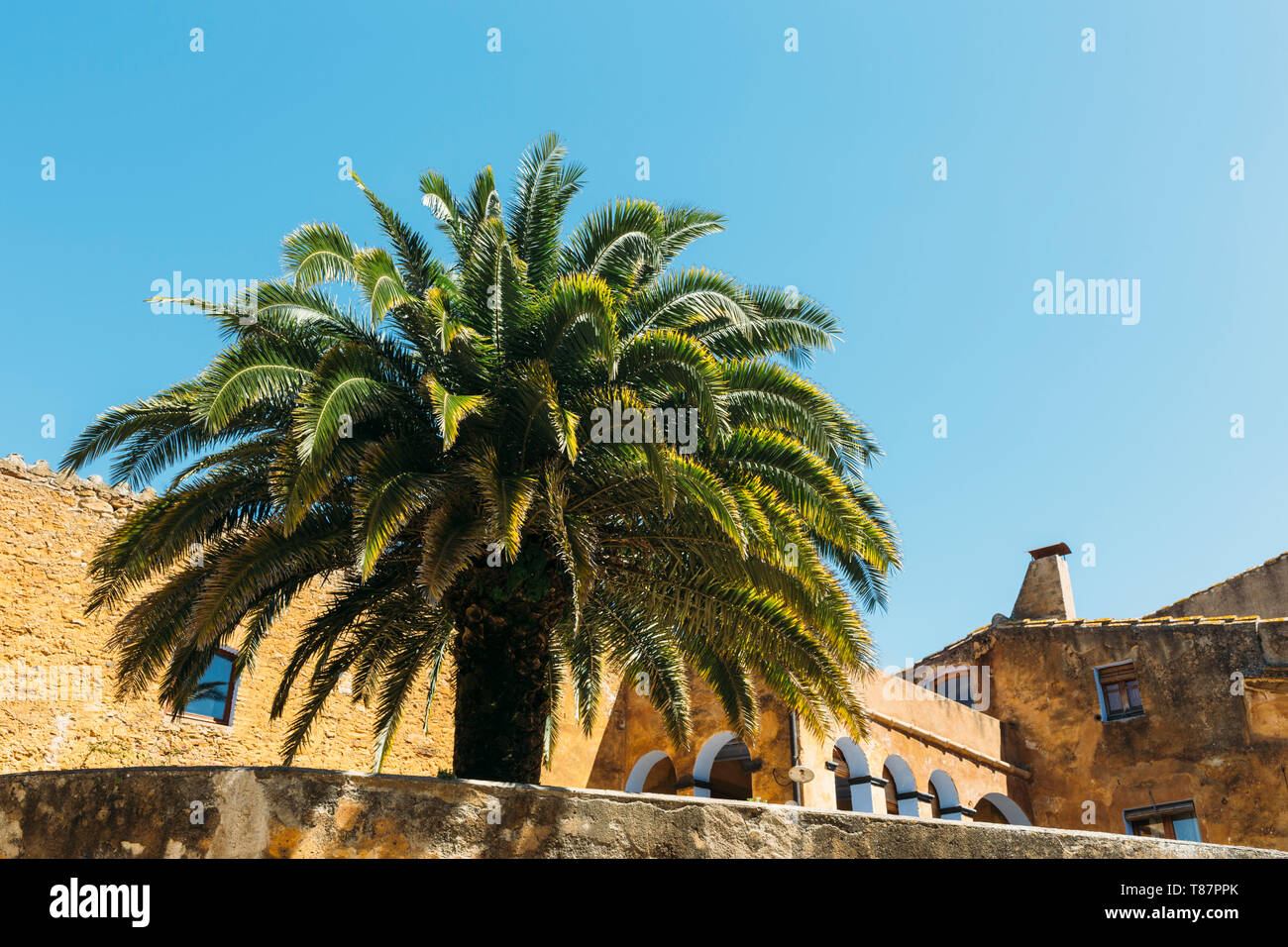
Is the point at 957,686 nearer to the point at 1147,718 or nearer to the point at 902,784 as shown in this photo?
the point at 1147,718

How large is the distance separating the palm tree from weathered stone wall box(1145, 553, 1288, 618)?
18006 mm

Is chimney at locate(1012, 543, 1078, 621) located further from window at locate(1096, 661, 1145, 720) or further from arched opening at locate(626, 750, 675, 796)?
arched opening at locate(626, 750, 675, 796)

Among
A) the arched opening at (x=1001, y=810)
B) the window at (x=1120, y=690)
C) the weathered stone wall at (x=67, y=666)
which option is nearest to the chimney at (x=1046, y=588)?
the window at (x=1120, y=690)

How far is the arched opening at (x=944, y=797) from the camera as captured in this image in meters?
19.3

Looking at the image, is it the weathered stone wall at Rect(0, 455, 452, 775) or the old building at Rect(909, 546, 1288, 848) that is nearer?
the weathered stone wall at Rect(0, 455, 452, 775)

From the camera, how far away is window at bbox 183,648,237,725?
627 inches

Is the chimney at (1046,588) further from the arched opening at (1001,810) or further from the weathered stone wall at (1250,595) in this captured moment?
the arched opening at (1001,810)

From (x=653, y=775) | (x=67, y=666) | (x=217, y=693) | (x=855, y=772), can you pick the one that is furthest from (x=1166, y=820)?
(x=67, y=666)

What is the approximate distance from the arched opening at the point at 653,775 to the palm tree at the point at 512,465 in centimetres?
905

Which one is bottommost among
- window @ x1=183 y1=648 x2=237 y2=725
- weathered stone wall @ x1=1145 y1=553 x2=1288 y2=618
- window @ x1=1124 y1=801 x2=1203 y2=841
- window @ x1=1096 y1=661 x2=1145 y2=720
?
window @ x1=1124 y1=801 x2=1203 y2=841

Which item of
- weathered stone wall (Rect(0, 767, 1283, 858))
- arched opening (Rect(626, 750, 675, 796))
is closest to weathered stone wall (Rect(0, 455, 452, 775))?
arched opening (Rect(626, 750, 675, 796))
